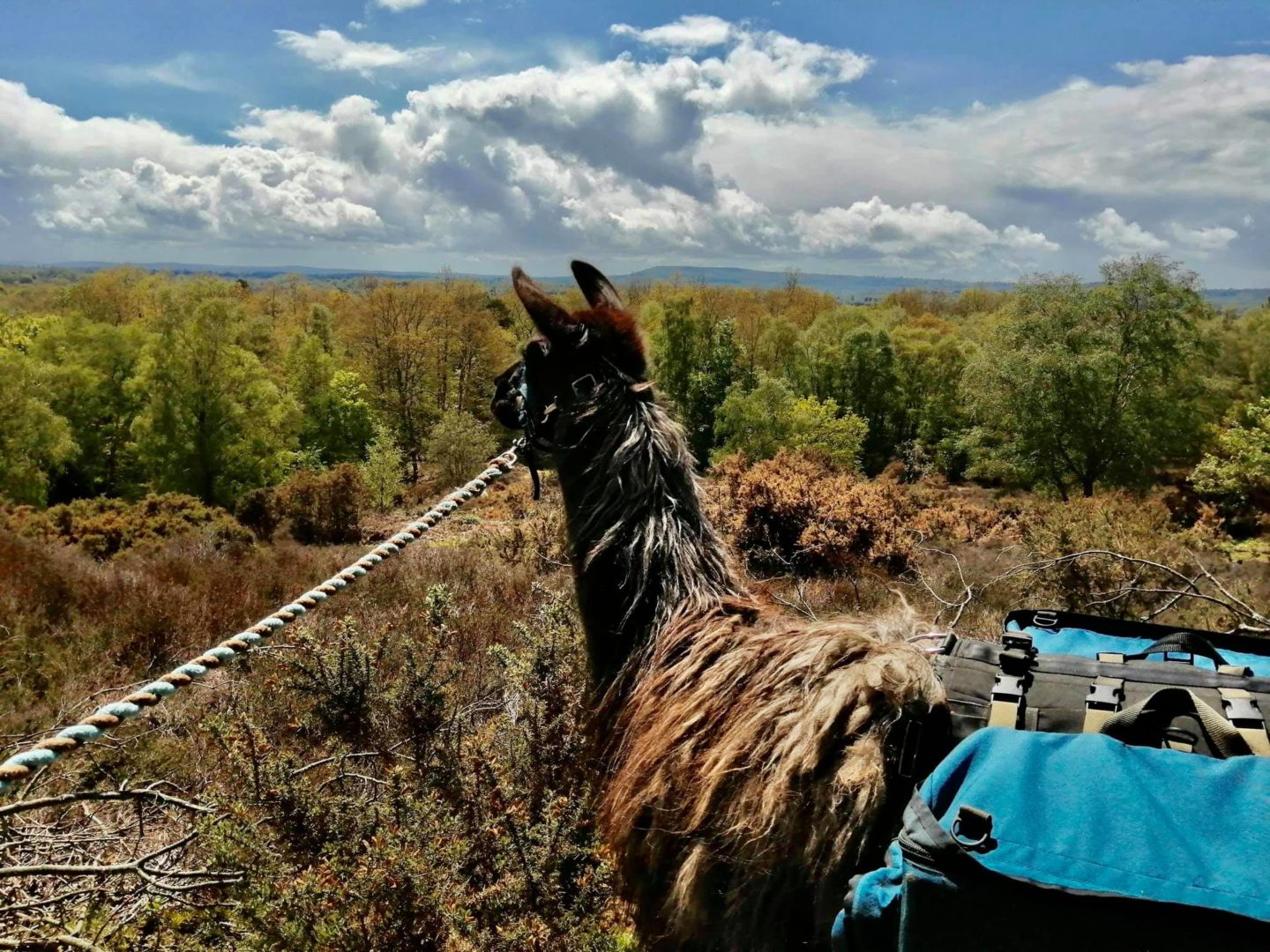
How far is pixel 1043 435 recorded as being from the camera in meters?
32.2

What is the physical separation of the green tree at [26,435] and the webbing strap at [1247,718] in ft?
96.2

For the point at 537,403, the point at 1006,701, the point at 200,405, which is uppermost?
the point at 537,403

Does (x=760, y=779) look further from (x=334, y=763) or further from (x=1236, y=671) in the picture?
(x=334, y=763)

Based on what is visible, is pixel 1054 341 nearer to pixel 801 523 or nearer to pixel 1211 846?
pixel 801 523

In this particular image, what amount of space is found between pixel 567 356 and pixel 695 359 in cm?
3694

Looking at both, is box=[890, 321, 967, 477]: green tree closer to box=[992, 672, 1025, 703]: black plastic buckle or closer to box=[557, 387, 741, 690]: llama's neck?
box=[557, 387, 741, 690]: llama's neck

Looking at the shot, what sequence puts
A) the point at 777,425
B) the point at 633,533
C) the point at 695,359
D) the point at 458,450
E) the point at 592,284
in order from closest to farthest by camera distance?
the point at 633,533, the point at 592,284, the point at 777,425, the point at 458,450, the point at 695,359

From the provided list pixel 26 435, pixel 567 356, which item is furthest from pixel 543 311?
pixel 26 435

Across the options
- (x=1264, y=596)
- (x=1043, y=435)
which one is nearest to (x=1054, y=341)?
(x=1043, y=435)

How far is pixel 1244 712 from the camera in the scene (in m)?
1.37

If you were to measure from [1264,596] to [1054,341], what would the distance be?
27342 mm

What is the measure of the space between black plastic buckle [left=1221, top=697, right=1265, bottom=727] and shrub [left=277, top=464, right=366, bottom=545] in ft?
66.7

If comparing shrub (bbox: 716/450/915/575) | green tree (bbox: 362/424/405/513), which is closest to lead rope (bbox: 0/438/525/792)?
shrub (bbox: 716/450/915/575)

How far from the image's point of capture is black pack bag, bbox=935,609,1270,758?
1.37m
